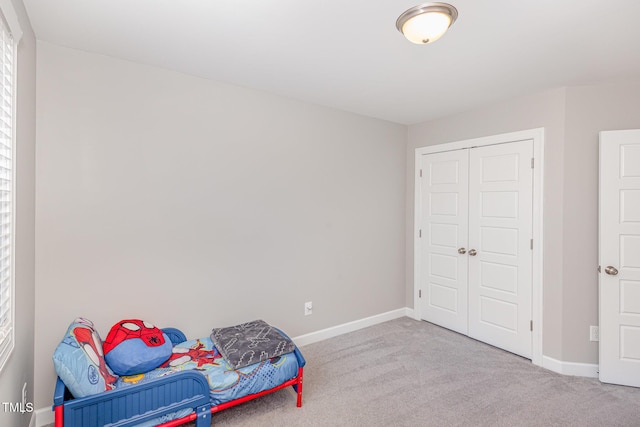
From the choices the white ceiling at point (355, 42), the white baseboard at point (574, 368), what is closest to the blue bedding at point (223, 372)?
the white ceiling at point (355, 42)

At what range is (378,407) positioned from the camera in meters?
2.31

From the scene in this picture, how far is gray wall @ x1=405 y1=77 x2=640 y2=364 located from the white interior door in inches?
4.2

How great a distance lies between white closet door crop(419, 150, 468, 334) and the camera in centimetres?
363

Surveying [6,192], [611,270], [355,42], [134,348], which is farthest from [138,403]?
[611,270]

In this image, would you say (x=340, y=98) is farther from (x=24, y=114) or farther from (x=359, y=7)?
(x=24, y=114)

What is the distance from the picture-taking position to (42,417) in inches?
83.1

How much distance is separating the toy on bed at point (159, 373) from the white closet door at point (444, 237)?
214 centimetres

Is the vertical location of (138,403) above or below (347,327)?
above

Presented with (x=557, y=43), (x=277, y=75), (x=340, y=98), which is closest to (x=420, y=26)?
(x=557, y=43)

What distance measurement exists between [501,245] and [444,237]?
0.65m

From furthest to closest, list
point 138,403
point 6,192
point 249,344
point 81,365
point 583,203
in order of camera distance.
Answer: point 583,203 → point 249,344 → point 138,403 → point 81,365 → point 6,192

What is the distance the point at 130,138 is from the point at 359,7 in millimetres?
1811

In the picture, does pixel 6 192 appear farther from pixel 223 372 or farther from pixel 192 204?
pixel 223 372

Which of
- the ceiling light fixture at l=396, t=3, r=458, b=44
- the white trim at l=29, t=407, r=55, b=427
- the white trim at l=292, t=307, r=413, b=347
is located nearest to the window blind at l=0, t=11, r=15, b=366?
the white trim at l=29, t=407, r=55, b=427
